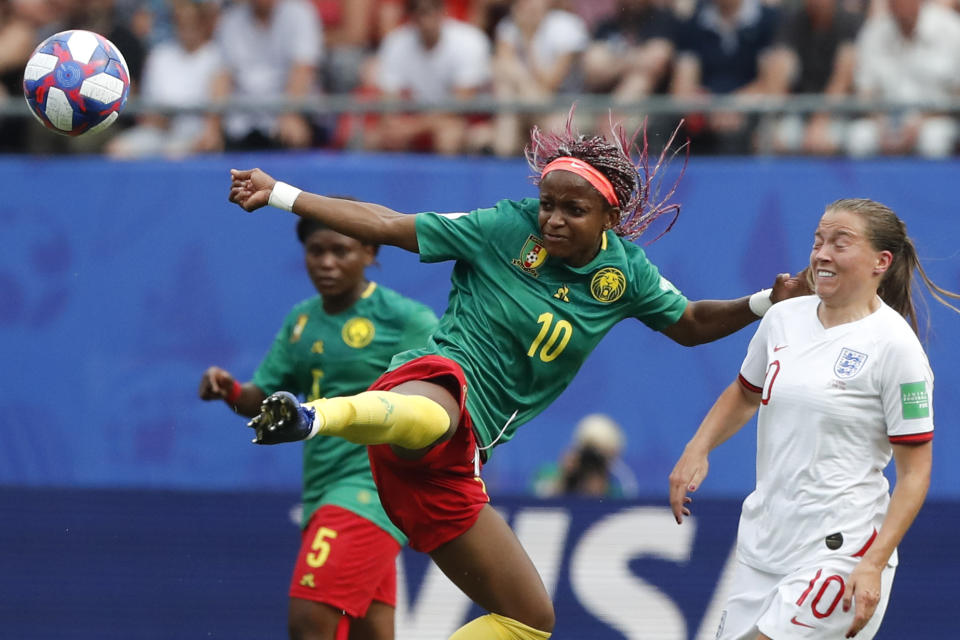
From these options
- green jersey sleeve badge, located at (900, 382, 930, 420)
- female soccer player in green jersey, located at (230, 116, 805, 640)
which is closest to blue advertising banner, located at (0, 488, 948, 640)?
female soccer player in green jersey, located at (230, 116, 805, 640)

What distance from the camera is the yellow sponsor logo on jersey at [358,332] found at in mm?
7469

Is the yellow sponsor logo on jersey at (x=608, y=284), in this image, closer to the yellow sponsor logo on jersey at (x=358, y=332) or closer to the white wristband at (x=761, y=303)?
the white wristband at (x=761, y=303)

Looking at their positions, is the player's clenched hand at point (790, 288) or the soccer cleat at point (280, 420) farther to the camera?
the player's clenched hand at point (790, 288)

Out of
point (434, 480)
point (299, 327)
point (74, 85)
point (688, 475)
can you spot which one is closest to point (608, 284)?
point (688, 475)

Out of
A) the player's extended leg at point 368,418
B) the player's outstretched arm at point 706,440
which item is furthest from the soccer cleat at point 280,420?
the player's outstretched arm at point 706,440

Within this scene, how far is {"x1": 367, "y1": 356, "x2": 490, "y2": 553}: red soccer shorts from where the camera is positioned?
5.59 m

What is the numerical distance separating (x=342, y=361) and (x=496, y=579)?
6.71ft

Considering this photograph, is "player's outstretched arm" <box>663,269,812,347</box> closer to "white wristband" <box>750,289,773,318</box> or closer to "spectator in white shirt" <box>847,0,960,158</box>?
"white wristband" <box>750,289,773,318</box>

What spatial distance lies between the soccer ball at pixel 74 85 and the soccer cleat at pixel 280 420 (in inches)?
81.3

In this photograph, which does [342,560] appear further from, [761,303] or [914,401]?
[914,401]

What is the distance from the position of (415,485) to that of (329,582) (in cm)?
159

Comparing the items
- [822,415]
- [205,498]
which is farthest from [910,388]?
[205,498]

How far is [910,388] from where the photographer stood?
16.6 ft

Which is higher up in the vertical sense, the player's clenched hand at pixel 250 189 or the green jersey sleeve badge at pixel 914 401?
the player's clenched hand at pixel 250 189
